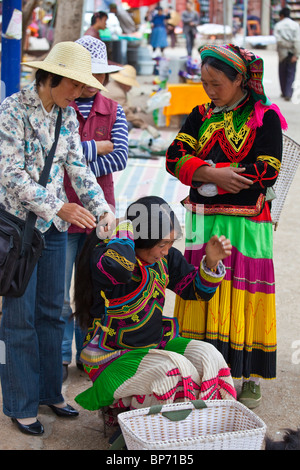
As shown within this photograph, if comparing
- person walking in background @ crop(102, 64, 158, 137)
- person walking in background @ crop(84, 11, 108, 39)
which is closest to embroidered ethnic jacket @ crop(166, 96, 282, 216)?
person walking in background @ crop(102, 64, 158, 137)

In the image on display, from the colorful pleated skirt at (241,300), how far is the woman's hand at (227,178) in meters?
0.19

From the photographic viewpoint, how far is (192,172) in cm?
320

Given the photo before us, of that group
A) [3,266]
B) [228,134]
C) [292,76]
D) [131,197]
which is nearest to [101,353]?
[3,266]

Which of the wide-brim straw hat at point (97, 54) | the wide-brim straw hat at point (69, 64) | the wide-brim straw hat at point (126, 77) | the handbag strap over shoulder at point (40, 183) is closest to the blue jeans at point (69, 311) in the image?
the handbag strap over shoulder at point (40, 183)

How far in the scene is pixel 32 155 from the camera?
8.98 feet

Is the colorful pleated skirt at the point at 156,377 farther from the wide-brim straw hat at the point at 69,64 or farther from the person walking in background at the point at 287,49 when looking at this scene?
the person walking in background at the point at 287,49

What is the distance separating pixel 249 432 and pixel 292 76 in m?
13.0

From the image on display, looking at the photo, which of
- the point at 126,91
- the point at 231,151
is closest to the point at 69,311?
the point at 231,151

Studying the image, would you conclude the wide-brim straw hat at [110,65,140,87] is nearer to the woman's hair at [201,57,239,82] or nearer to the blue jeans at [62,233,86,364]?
the blue jeans at [62,233,86,364]

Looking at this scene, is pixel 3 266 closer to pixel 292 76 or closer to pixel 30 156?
pixel 30 156

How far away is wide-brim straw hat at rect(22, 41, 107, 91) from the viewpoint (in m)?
2.68

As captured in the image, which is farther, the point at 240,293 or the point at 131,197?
the point at 131,197

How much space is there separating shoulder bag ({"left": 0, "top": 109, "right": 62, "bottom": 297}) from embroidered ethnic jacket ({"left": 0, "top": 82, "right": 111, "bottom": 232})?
0.03 metres

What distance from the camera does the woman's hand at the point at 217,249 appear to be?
287 cm
